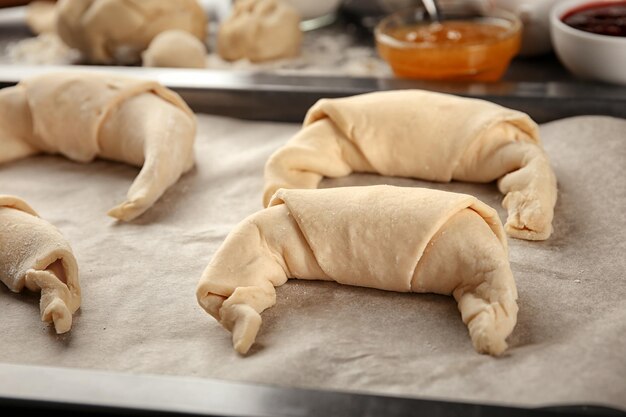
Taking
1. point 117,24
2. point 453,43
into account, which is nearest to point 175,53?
point 117,24

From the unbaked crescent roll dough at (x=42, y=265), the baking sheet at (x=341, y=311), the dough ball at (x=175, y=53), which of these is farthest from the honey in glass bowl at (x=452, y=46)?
the unbaked crescent roll dough at (x=42, y=265)

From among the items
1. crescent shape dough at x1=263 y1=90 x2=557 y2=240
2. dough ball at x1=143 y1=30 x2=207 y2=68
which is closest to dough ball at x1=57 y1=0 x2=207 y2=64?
dough ball at x1=143 y1=30 x2=207 y2=68

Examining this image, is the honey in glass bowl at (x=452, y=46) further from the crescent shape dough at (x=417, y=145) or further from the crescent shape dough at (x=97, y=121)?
the crescent shape dough at (x=97, y=121)

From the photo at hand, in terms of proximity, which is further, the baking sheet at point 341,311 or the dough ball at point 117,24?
the dough ball at point 117,24

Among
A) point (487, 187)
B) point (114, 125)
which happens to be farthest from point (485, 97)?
point (114, 125)

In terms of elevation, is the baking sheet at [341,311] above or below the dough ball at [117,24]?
below

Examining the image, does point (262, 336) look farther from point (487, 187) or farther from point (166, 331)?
point (487, 187)

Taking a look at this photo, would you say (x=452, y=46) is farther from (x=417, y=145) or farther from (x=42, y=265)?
(x=42, y=265)
